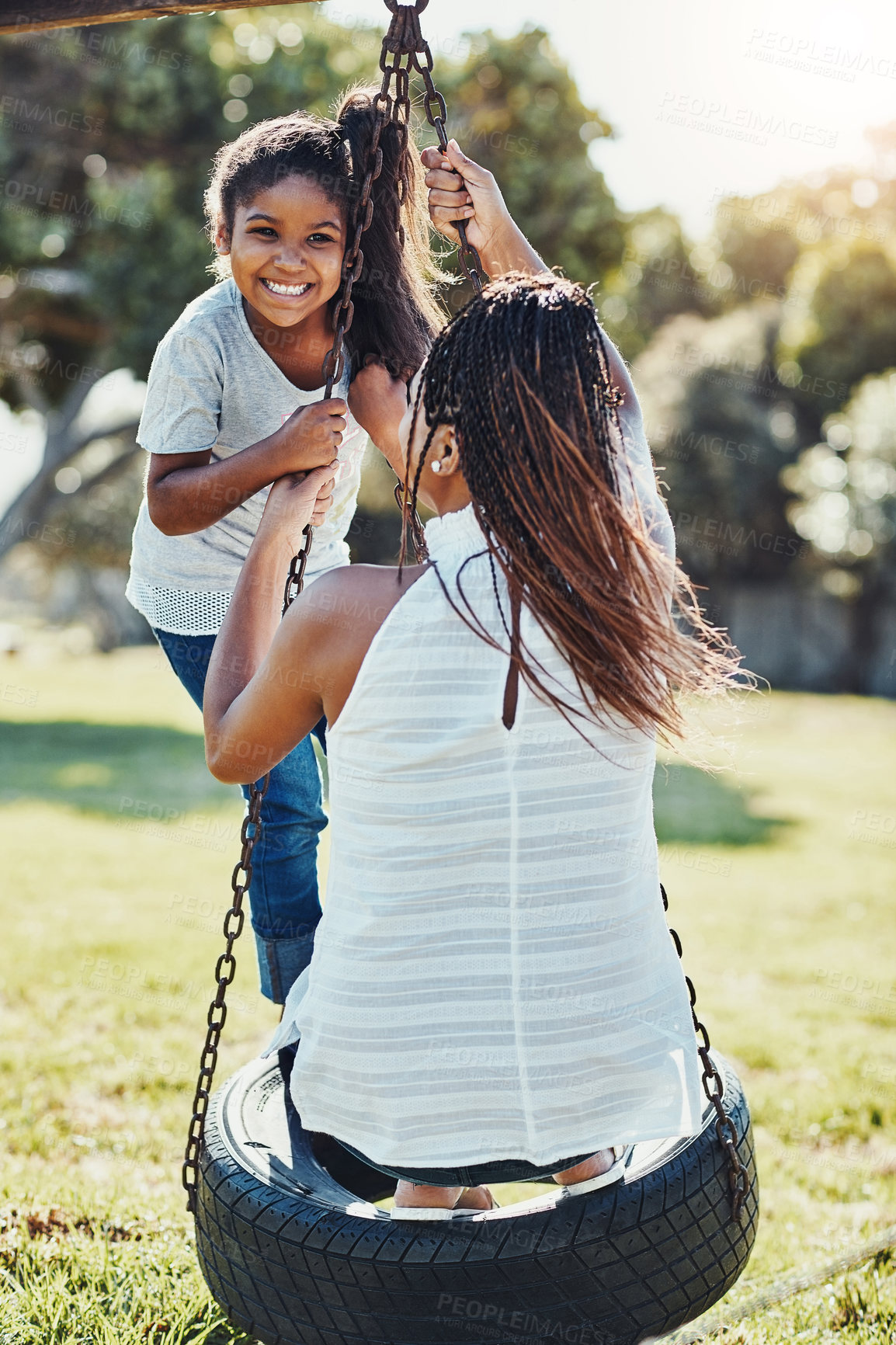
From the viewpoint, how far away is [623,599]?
1590 millimetres

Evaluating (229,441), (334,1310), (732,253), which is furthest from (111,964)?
(732,253)

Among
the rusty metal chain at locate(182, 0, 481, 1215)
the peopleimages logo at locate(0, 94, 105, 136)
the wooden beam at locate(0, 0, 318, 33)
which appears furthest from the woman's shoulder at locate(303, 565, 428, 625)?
the peopleimages logo at locate(0, 94, 105, 136)

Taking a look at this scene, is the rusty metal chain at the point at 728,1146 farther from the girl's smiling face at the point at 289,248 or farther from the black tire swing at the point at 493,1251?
the girl's smiling face at the point at 289,248

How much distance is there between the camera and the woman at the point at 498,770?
5.07ft

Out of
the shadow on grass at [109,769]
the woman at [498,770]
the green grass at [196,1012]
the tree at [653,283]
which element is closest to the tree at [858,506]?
the tree at [653,283]

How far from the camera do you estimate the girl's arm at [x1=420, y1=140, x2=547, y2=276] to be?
2350 mm

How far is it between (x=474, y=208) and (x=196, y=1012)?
3.21 metres

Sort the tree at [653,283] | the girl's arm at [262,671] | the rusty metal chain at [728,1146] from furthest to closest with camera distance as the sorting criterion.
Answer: the tree at [653,283] → the rusty metal chain at [728,1146] → the girl's arm at [262,671]

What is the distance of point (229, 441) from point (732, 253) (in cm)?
2398

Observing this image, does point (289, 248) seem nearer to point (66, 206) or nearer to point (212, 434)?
point (212, 434)

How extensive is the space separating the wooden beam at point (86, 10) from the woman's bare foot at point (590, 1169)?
7.28 feet

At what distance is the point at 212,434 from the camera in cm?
233

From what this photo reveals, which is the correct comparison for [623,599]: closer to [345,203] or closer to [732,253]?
[345,203]

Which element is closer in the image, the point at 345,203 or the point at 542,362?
the point at 542,362
